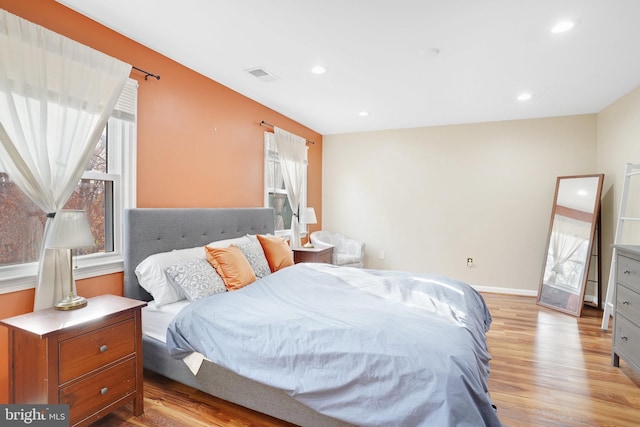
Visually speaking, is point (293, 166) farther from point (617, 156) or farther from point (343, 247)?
point (617, 156)

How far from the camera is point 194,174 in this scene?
3.05 meters

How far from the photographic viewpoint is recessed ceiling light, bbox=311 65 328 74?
2.92 metres

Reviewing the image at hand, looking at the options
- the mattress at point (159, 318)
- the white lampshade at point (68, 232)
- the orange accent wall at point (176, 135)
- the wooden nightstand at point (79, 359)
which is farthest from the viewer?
the mattress at point (159, 318)

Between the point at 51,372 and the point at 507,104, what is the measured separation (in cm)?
483

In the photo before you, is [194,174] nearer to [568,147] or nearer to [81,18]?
[81,18]

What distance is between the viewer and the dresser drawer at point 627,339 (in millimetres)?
2273

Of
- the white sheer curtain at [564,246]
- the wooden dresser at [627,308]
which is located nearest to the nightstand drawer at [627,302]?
the wooden dresser at [627,308]

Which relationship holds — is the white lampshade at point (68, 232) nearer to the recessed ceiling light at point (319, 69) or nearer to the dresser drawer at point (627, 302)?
the recessed ceiling light at point (319, 69)

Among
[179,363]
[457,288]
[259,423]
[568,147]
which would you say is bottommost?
[259,423]

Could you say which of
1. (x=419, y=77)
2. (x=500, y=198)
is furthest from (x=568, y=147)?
(x=419, y=77)

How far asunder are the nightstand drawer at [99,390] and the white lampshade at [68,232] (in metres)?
0.72

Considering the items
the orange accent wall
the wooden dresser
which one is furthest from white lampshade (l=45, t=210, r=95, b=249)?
the wooden dresser

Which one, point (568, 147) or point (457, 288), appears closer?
point (457, 288)

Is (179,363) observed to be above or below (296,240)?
Answer: below
